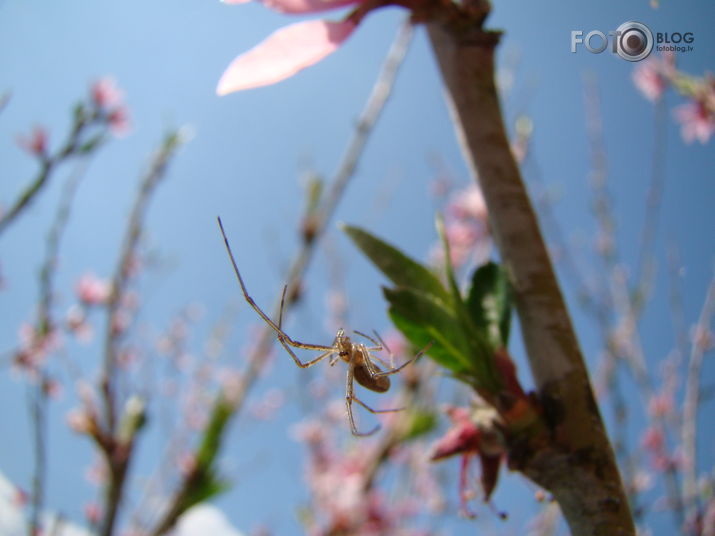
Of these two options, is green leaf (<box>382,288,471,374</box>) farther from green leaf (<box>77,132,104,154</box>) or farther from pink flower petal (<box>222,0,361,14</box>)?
green leaf (<box>77,132,104,154</box>)

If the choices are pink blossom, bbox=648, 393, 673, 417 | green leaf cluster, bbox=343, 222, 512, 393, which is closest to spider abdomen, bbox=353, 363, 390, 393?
green leaf cluster, bbox=343, 222, 512, 393

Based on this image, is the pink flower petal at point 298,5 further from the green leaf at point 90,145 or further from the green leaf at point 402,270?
the green leaf at point 90,145

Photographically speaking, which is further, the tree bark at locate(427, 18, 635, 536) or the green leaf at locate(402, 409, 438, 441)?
the green leaf at locate(402, 409, 438, 441)

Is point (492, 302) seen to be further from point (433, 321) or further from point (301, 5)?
point (301, 5)

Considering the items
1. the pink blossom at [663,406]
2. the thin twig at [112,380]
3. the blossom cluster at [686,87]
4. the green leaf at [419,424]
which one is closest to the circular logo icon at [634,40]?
the blossom cluster at [686,87]

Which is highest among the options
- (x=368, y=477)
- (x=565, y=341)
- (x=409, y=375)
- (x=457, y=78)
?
(x=457, y=78)

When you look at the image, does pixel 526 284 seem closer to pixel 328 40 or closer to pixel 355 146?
pixel 328 40

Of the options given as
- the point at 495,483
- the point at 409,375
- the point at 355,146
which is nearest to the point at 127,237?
the point at 355,146
